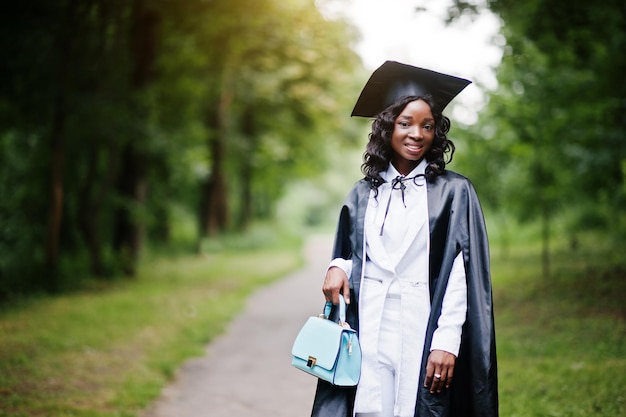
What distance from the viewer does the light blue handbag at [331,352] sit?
289 cm

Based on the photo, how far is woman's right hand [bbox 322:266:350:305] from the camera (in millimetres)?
3012

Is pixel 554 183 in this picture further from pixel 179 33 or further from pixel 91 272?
pixel 91 272

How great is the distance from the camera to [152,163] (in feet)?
53.4

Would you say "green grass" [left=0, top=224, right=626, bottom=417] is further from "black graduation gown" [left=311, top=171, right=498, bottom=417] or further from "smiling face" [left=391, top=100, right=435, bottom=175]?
"smiling face" [left=391, top=100, right=435, bottom=175]

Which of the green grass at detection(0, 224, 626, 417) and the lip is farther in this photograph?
the green grass at detection(0, 224, 626, 417)

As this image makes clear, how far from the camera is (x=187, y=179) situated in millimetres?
19219

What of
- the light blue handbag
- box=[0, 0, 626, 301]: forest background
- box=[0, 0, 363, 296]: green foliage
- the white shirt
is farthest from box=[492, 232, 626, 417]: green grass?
box=[0, 0, 363, 296]: green foliage

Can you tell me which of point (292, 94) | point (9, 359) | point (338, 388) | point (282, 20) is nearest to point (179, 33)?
point (282, 20)

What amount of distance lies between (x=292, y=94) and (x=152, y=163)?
23.1ft

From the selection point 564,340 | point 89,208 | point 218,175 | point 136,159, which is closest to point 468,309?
point 564,340

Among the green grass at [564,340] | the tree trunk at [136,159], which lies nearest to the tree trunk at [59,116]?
the tree trunk at [136,159]

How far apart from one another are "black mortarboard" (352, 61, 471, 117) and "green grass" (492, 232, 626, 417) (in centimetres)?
301

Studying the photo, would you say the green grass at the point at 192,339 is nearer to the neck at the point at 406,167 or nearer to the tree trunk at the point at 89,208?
the tree trunk at the point at 89,208

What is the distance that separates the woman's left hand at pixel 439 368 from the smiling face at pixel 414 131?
2.92 ft
